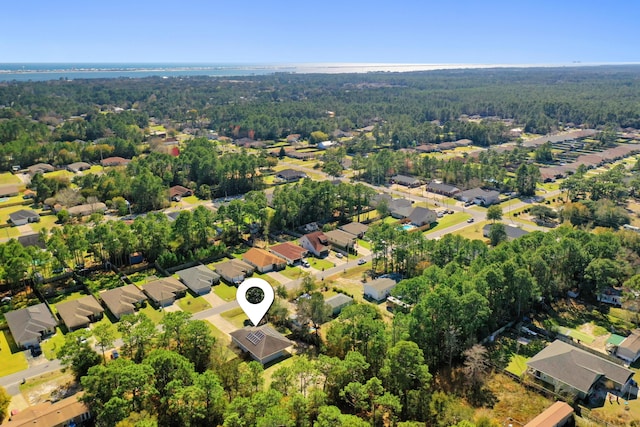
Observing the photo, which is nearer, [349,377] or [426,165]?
[349,377]

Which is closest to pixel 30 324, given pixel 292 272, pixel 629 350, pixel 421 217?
pixel 292 272

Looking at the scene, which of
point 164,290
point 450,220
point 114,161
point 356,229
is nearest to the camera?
point 164,290

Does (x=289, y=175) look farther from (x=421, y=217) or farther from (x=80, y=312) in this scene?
(x=80, y=312)

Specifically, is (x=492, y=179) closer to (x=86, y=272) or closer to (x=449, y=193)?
(x=449, y=193)

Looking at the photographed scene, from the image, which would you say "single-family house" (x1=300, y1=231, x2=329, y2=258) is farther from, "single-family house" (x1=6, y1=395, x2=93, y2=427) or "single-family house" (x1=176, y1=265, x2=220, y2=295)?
"single-family house" (x1=6, y1=395, x2=93, y2=427)

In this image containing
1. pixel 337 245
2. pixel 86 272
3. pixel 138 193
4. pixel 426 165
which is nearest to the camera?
pixel 86 272

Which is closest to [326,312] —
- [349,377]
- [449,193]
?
[349,377]

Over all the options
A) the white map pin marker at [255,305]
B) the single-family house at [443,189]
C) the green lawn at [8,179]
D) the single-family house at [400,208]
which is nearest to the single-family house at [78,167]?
the green lawn at [8,179]
